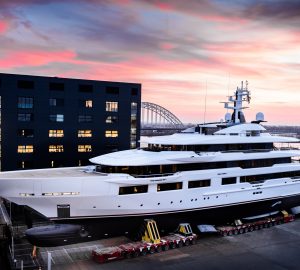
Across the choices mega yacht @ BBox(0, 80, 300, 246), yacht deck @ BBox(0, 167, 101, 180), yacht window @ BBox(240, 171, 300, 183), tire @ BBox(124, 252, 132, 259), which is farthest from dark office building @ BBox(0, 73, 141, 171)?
tire @ BBox(124, 252, 132, 259)

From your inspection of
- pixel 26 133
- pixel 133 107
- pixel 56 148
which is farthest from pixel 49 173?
pixel 133 107

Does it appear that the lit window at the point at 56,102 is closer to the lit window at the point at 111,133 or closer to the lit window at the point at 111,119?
the lit window at the point at 111,119

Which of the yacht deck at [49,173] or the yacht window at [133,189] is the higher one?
the yacht deck at [49,173]

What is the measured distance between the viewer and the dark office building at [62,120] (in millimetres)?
32781

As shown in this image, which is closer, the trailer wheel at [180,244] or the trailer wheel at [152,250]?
the trailer wheel at [152,250]

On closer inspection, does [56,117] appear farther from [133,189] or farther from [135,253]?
[135,253]

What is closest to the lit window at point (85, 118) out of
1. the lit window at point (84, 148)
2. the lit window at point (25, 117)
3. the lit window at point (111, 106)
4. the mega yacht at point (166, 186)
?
the lit window at point (111, 106)

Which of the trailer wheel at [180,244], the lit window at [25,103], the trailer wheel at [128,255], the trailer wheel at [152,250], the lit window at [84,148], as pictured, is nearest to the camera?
the trailer wheel at [128,255]

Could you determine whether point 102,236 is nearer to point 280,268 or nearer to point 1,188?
point 1,188

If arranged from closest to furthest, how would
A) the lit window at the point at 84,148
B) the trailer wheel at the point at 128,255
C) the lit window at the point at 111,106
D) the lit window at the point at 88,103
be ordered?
the trailer wheel at the point at 128,255 → the lit window at the point at 84,148 → the lit window at the point at 88,103 → the lit window at the point at 111,106

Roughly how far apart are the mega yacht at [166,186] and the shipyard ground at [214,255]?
1186mm

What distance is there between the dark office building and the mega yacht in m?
12.2

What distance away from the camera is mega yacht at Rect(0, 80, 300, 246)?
62.5 ft

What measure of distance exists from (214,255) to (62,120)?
21719 mm
